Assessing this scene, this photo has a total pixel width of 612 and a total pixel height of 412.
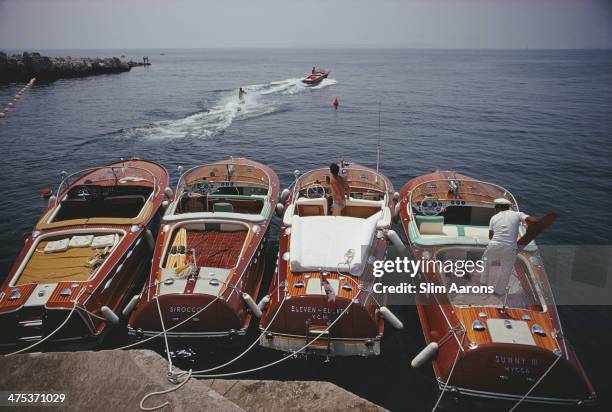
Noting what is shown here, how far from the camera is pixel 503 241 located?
7398 mm

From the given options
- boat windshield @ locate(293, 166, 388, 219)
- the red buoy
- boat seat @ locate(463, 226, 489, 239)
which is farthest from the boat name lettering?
the red buoy

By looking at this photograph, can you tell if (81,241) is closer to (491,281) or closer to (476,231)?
(491,281)

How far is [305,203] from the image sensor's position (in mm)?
11219

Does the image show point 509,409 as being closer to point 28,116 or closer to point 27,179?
point 27,179

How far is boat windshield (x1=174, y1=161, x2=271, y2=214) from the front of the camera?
1216 centimetres

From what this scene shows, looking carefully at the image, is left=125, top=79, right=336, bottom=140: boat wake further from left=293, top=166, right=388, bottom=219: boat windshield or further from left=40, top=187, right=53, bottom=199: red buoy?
left=293, top=166, right=388, bottom=219: boat windshield

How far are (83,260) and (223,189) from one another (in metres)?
5.46

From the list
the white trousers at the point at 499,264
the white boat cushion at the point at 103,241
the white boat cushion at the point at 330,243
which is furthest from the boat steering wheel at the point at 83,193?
the white trousers at the point at 499,264

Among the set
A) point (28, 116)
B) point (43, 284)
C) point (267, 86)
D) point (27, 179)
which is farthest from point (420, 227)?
point (267, 86)

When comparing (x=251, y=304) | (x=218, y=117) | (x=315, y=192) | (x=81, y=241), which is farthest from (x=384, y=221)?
(x=218, y=117)

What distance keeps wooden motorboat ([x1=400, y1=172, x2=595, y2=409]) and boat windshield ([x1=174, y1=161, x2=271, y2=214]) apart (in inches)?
228

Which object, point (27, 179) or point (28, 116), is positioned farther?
point (28, 116)

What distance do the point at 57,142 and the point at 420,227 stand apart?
89.6 feet

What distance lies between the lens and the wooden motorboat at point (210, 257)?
797 centimetres
